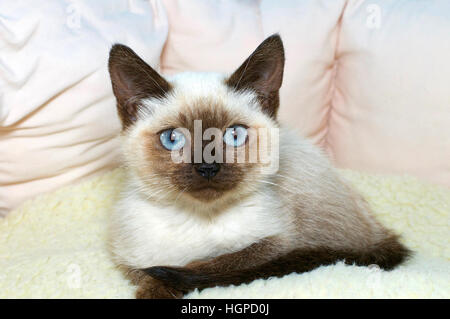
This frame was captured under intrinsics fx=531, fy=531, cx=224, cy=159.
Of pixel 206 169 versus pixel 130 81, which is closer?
pixel 206 169

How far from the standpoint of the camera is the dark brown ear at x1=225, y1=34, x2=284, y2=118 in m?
1.41

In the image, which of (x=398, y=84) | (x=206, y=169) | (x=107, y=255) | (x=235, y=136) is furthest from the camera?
(x=398, y=84)

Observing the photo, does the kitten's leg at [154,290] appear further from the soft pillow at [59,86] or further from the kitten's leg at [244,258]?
the soft pillow at [59,86]

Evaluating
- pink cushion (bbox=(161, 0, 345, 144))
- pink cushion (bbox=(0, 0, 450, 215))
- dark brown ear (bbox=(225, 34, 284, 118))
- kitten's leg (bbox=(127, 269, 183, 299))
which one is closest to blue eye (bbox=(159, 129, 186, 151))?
dark brown ear (bbox=(225, 34, 284, 118))

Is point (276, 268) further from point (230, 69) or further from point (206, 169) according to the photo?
point (230, 69)

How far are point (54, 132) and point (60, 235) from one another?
38 centimetres

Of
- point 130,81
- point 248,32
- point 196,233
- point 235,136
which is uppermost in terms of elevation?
point 248,32

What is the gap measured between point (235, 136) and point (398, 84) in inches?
37.8

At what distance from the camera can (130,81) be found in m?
1.45

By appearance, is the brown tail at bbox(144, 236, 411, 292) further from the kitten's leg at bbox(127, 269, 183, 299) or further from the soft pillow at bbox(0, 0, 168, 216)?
the soft pillow at bbox(0, 0, 168, 216)

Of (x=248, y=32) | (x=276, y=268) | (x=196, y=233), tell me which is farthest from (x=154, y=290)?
(x=248, y=32)

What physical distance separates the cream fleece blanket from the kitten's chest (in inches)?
5.3

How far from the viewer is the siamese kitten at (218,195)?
135 cm

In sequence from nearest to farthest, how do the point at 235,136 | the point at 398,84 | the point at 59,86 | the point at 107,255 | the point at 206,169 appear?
the point at 206,169 < the point at 235,136 < the point at 107,255 < the point at 59,86 < the point at 398,84
